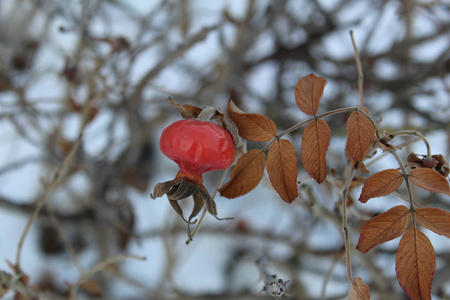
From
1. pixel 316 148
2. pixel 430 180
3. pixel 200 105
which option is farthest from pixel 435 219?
pixel 200 105

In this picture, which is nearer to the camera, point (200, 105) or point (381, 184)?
point (381, 184)

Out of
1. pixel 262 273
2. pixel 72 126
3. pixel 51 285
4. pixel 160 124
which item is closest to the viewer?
→ pixel 262 273

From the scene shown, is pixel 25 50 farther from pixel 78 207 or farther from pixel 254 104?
pixel 254 104

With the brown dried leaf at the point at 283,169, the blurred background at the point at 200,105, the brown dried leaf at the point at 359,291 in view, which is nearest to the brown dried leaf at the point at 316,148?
the brown dried leaf at the point at 283,169

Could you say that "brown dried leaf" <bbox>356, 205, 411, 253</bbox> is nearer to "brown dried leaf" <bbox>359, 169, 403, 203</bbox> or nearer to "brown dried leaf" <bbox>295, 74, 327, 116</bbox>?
"brown dried leaf" <bbox>359, 169, 403, 203</bbox>

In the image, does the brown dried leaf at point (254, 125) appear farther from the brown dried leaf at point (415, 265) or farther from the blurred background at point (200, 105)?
the blurred background at point (200, 105)

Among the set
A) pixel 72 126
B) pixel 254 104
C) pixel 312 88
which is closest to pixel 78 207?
pixel 72 126

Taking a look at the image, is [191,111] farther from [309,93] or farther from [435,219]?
[435,219]
